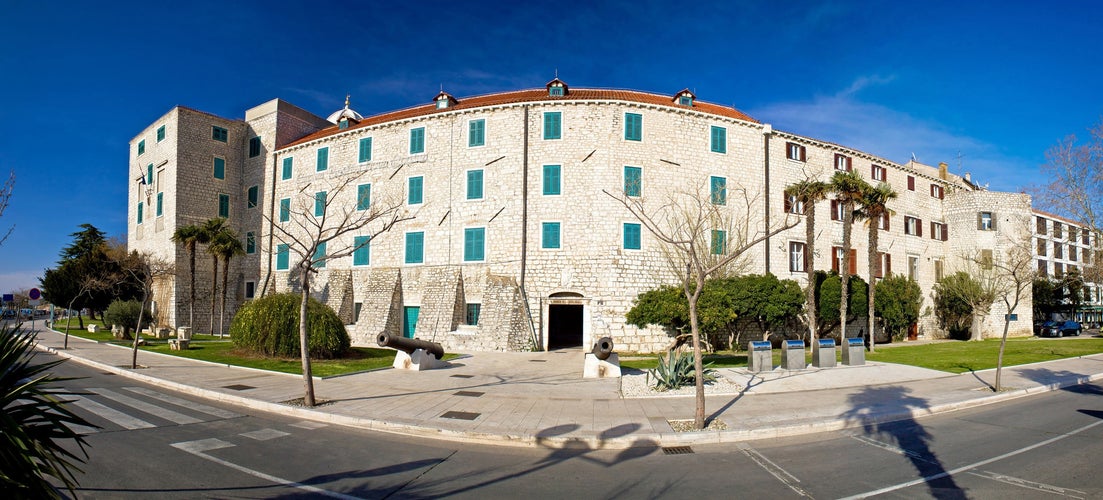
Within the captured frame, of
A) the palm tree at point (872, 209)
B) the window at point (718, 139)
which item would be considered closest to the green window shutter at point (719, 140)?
the window at point (718, 139)

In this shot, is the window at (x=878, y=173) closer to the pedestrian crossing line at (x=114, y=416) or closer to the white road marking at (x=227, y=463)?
the white road marking at (x=227, y=463)

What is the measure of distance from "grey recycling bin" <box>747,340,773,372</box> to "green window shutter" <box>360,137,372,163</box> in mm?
25291

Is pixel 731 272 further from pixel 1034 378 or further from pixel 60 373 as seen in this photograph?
pixel 60 373

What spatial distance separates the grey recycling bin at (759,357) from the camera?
16500mm

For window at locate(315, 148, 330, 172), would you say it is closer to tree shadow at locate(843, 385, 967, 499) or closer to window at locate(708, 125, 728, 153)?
window at locate(708, 125, 728, 153)

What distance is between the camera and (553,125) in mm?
28750

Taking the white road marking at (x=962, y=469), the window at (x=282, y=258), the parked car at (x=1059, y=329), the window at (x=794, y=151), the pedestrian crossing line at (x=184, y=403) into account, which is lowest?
the parked car at (x=1059, y=329)

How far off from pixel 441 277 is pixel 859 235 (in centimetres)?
2724

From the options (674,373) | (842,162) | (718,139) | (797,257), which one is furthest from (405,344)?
(842,162)

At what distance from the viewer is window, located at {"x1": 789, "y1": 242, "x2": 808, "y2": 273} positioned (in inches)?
1243

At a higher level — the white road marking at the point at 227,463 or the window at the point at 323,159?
the window at the point at 323,159

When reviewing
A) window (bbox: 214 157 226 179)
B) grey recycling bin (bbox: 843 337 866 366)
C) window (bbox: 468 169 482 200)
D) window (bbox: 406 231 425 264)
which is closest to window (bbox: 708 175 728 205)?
grey recycling bin (bbox: 843 337 866 366)

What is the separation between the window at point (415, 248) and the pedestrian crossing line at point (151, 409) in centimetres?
1794

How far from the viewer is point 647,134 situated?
94.3 ft
